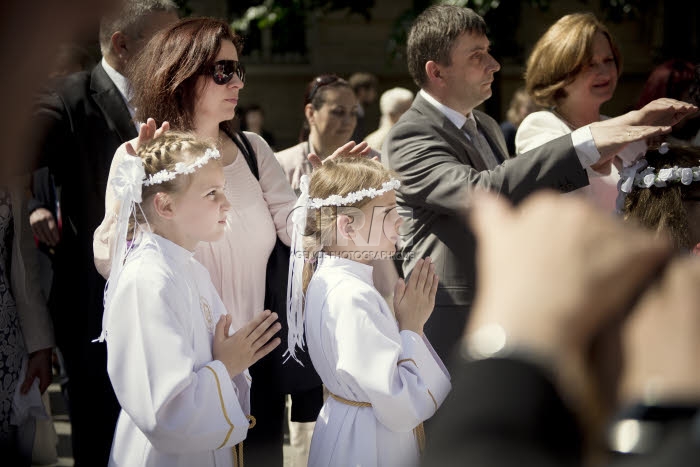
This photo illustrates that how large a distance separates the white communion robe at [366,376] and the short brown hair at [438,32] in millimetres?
1244

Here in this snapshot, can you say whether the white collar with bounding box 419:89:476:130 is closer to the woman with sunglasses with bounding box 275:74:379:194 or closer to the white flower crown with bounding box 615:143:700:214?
the white flower crown with bounding box 615:143:700:214

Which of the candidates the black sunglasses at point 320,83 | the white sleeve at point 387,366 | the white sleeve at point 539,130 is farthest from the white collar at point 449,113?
the black sunglasses at point 320,83

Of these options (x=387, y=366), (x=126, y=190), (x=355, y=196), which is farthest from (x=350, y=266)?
(x=126, y=190)

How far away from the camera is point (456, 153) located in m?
3.50

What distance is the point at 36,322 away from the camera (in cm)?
342

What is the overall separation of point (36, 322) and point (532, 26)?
54.8 feet

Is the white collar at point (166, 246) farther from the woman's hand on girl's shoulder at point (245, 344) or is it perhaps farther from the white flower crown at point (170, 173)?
the woman's hand on girl's shoulder at point (245, 344)

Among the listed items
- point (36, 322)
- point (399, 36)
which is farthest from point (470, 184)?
point (399, 36)

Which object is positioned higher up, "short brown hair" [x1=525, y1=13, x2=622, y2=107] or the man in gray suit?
"short brown hair" [x1=525, y1=13, x2=622, y2=107]

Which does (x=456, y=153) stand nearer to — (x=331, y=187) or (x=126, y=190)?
(x=331, y=187)

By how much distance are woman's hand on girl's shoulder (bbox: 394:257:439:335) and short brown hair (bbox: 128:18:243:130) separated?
1.03 meters

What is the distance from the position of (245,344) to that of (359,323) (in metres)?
0.39

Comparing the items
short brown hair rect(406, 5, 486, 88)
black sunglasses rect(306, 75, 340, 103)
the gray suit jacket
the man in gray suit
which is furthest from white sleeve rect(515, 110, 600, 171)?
black sunglasses rect(306, 75, 340, 103)

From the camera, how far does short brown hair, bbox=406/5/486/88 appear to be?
3.73 meters
